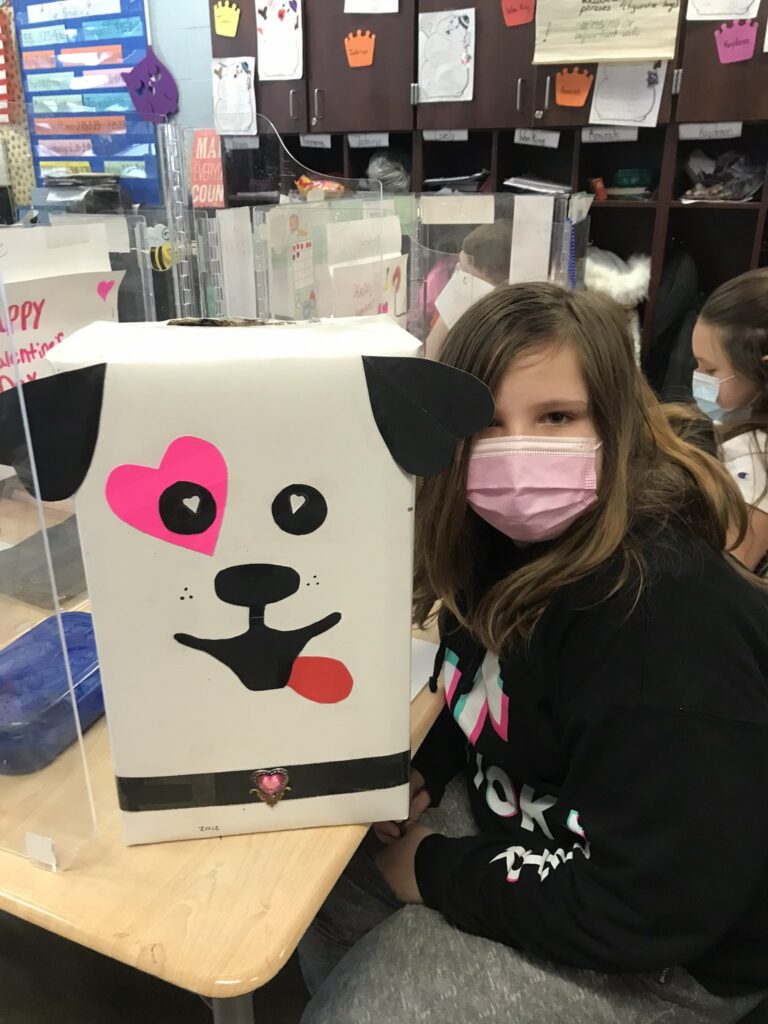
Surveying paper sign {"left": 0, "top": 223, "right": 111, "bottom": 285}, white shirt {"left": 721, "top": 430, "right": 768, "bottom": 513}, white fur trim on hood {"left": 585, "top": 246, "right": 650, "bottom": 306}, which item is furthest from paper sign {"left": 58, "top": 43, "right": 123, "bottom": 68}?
white shirt {"left": 721, "top": 430, "right": 768, "bottom": 513}

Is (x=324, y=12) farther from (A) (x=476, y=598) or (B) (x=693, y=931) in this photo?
(B) (x=693, y=931)

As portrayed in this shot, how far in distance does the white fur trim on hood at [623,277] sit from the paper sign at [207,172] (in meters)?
2.01

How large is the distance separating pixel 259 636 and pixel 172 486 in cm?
15

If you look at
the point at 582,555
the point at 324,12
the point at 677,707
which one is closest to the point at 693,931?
the point at 677,707

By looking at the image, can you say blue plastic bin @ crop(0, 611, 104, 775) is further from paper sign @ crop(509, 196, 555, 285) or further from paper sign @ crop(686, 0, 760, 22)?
paper sign @ crop(686, 0, 760, 22)

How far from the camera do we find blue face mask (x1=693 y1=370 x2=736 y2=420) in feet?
6.15

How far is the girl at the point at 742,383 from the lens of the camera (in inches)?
61.6

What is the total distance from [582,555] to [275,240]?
0.74 meters

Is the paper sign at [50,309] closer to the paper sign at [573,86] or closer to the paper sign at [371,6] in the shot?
the paper sign at [573,86]

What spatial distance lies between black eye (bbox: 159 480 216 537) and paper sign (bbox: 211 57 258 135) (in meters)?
3.28

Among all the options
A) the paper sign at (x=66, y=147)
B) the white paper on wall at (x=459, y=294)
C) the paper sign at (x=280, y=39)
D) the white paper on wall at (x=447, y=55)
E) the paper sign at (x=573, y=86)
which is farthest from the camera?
the paper sign at (x=66, y=147)

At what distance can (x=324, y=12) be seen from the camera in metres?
3.23

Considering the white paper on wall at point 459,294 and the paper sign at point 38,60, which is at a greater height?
the paper sign at point 38,60

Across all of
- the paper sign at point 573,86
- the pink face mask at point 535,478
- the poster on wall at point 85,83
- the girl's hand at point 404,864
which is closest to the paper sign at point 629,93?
the paper sign at point 573,86
